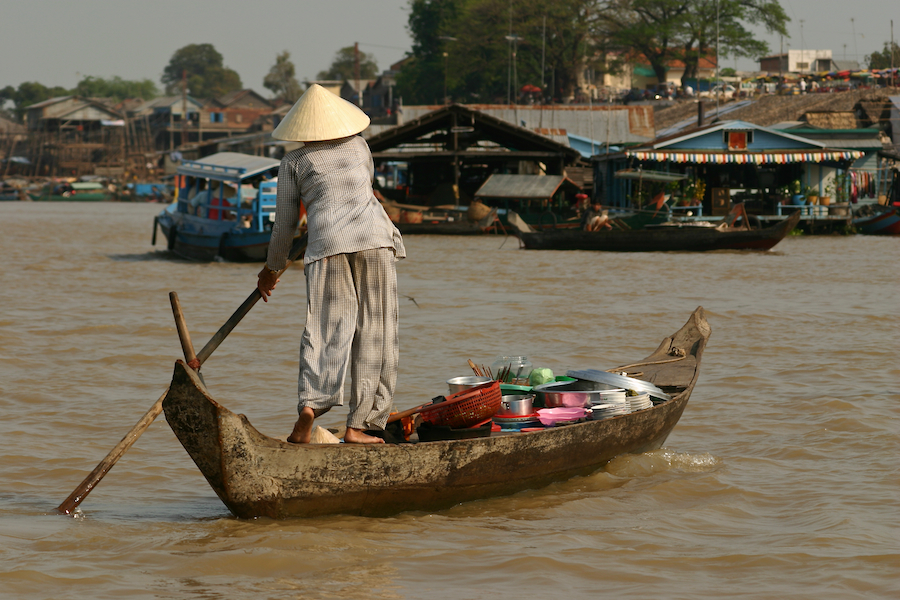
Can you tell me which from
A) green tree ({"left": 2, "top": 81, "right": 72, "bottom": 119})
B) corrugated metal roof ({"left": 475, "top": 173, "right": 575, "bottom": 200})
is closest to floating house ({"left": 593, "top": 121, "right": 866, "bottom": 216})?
corrugated metal roof ({"left": 475, "top": 173, "right": 575, "bottom": 200})

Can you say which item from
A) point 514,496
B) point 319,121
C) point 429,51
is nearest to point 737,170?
point 514,496

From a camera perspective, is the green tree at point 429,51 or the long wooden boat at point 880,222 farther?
the green tree at point 429,51

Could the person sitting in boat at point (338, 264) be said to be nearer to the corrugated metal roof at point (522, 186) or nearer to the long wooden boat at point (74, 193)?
the corrugated metal roof at point (522, 186)

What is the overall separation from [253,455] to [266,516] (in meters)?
0.36

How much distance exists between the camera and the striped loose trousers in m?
3.68

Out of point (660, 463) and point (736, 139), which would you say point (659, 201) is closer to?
point (736, 139)

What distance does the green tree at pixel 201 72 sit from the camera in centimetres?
11056

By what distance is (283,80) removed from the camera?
78.0 metres

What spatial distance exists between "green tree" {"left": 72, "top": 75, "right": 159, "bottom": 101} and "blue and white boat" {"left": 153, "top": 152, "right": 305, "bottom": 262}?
98704mm

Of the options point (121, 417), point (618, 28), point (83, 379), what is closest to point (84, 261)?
point (83, 379)

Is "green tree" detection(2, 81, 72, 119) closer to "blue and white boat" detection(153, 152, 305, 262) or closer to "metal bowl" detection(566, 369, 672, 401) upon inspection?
"blue and white boat" detection(153, 152, 305, 262)

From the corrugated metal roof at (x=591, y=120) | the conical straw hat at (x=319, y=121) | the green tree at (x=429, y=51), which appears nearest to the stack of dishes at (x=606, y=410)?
the conical straw hat at (x=319, y=121)

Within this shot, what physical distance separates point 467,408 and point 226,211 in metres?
13.7

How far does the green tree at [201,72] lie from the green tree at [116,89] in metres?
2.90
